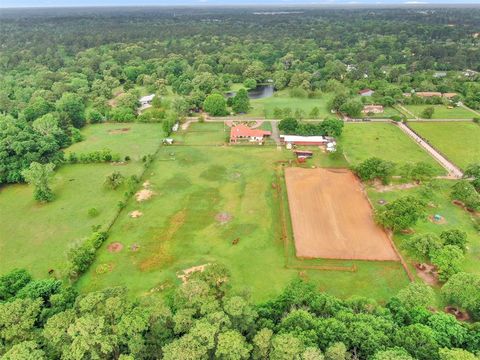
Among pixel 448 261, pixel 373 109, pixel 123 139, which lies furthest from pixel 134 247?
pixel 373 109

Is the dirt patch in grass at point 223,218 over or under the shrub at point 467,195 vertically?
under

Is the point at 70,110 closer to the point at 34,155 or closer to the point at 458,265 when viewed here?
the point at 34,155

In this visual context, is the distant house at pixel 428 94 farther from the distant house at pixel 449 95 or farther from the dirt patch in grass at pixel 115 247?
the dirt patch in grass at pixel 115 247

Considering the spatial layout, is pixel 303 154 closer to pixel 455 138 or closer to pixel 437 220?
pixel 437 220

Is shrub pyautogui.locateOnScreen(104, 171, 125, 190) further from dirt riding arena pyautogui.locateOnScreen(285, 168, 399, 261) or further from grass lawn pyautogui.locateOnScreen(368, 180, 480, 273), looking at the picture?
grass lawn pyautogui.locateOnScreen(368, 180, 480, 273)

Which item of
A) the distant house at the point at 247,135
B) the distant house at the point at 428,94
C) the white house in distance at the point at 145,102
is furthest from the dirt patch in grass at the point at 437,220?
the white house in distance at the point at 145,102
